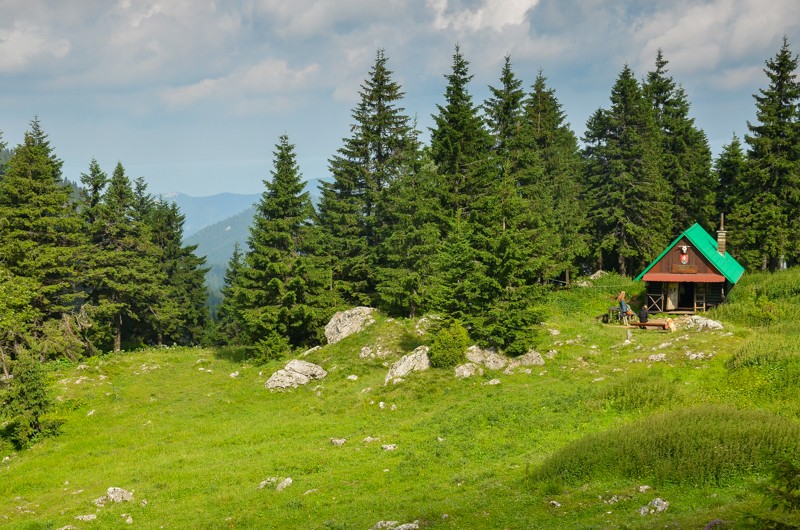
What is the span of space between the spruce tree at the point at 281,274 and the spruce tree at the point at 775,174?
3359cm

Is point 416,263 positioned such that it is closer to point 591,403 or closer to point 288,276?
point 288,276

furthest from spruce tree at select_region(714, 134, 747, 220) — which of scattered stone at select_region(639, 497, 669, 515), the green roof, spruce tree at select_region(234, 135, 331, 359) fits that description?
scattered stone at select_region(639, 497, 669, 515)

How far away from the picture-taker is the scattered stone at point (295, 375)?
1236 inches

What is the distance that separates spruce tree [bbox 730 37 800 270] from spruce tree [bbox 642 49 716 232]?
334 inches

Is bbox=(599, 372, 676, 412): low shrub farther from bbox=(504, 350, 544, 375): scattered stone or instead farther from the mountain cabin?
the mountain cabin

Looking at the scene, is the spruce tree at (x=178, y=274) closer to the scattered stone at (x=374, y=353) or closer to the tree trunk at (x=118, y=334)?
the tree trunk at (x=118, y=334)

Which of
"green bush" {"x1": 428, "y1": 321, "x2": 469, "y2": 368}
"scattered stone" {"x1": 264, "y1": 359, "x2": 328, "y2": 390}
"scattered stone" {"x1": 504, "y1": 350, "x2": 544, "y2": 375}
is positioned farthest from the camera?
"scattered stone" {"x1": 264, "y1": 359, "x2": 328, "y2": 390}

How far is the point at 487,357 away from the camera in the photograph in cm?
2906

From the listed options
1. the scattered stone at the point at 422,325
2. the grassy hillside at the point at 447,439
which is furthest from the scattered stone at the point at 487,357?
the scattered stone at the point at 422,325

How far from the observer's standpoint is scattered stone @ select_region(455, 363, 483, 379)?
27969 millimetres

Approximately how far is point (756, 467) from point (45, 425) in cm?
2823

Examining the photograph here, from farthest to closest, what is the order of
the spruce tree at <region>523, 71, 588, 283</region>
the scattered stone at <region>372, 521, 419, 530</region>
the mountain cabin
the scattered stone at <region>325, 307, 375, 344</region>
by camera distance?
the spruce tree at <region>523, 71, 588, 283</region>
the mountain cabin
the scattered stone at <region>325, 307, 375, 344</region>
the scattered stone at <region>372, 521, 419, 530</region>

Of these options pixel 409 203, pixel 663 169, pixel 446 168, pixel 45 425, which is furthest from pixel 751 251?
pixel 45 425

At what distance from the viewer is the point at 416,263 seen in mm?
36656
